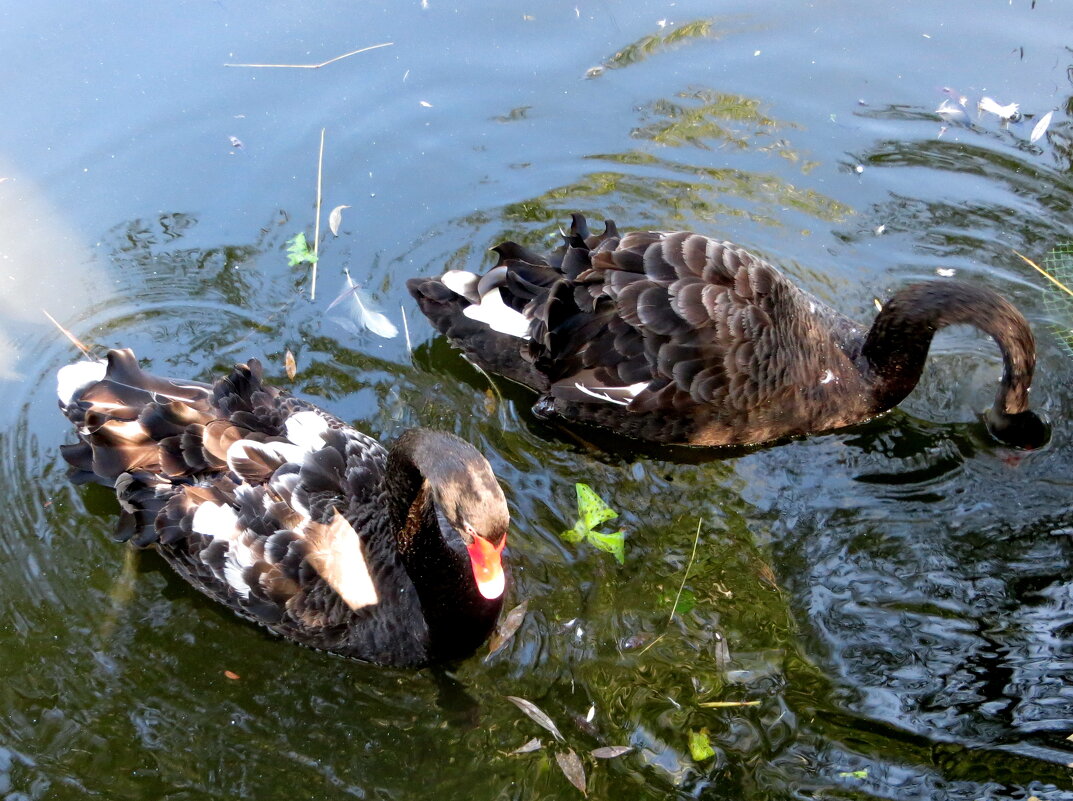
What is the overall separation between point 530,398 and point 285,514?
174 cm

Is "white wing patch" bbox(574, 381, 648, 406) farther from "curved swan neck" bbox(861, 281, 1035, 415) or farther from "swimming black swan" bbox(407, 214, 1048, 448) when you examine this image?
"curved swan neck" bbox(861, 281, 1035, 415)

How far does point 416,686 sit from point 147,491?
1.51 metres

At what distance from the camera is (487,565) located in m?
3.41

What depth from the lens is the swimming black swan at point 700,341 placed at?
15.6 feet

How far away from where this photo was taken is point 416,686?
165 inches

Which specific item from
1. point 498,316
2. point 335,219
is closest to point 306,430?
point 498,316

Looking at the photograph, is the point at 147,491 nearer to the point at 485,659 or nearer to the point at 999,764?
the point at 485,659

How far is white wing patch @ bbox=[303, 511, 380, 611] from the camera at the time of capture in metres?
4.05

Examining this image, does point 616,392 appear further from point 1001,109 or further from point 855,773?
point 1001,109

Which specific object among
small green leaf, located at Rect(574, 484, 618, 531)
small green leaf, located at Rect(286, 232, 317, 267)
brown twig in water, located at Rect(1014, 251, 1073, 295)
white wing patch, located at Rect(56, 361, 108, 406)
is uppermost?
small green leaf, located at Rect(286, 232, 317, 267)

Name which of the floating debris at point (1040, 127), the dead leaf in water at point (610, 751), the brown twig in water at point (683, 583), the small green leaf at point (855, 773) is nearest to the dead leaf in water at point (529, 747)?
the dead leaf in water at point (610, 751)

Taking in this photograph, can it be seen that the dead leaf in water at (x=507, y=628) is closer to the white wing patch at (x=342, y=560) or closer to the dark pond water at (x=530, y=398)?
the dark pond water at (x=530, y=398)

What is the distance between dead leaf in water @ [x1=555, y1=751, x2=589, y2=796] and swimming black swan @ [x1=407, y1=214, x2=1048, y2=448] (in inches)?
69.2

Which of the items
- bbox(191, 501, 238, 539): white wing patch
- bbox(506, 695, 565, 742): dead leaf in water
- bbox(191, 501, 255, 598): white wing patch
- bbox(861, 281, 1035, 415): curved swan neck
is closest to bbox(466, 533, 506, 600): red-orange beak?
bbox(506, 695, 565, 742): dead leaf in water
